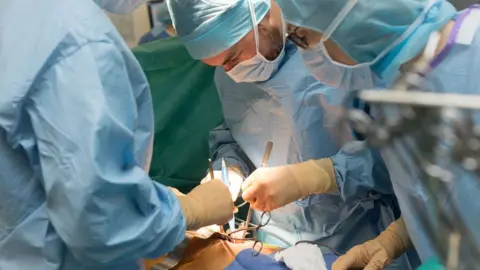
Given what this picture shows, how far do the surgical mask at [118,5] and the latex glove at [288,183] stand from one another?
588 mm

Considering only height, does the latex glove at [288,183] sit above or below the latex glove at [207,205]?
below

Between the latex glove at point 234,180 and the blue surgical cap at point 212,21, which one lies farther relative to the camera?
the latex glove at point 234,180

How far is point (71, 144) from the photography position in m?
0.97

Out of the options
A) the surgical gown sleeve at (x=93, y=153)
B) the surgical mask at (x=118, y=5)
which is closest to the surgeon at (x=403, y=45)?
the surgical mask at (x=118, y=5)

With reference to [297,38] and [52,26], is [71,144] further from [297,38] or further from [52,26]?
[297,38]

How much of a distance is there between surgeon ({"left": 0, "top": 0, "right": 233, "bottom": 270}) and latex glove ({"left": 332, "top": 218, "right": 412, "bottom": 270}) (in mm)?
556

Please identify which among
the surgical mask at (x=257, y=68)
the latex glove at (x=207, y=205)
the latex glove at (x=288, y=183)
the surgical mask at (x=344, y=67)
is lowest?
the latex glove at (x=288, y=183)

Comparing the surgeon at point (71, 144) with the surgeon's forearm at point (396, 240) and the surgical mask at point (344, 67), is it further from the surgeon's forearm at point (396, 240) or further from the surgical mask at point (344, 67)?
the surgeon's forearm at point (396, 240)

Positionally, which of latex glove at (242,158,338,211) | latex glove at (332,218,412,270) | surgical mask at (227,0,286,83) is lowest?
latex glove at (332,218,412,270)

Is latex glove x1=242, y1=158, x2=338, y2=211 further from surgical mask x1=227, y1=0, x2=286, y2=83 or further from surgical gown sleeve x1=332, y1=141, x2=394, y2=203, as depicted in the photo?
surgical mask x1=227, y1=0, x2=286, y2=83

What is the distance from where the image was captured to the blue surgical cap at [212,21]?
1537 millimetres

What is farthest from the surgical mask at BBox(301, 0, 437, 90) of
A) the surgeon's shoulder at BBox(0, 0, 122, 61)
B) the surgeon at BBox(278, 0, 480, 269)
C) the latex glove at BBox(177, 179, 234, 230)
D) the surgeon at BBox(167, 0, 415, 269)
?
the surgeon's shoulder at BBox(0, 0, 122, 61)

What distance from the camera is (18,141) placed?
99cm

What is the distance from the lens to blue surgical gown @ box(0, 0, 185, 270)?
3.18 feet
